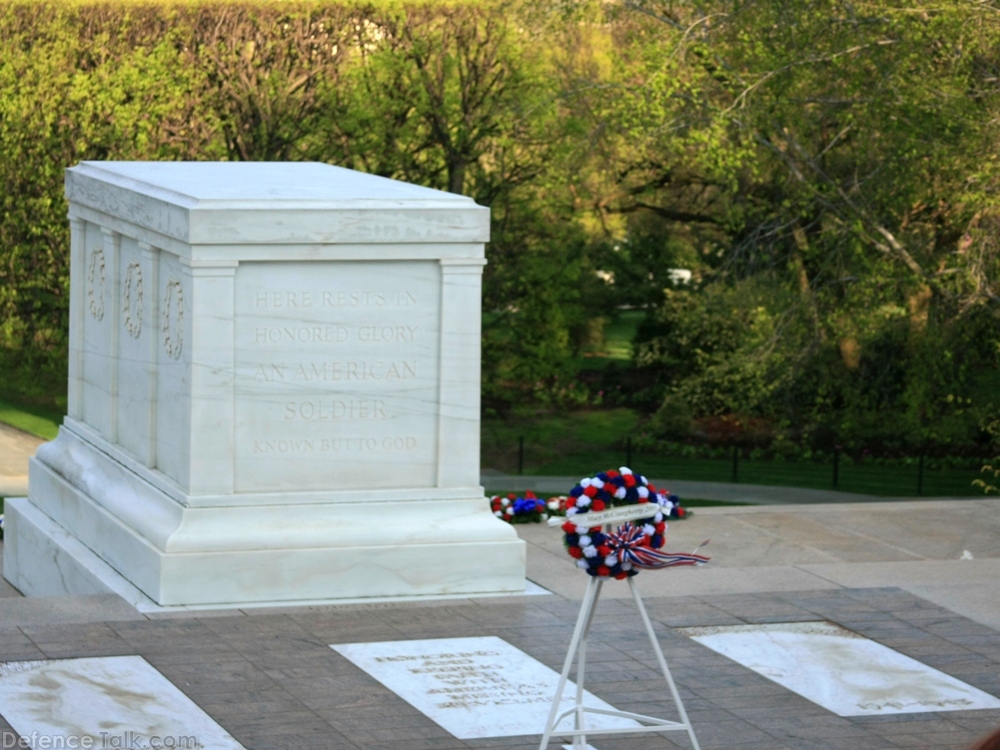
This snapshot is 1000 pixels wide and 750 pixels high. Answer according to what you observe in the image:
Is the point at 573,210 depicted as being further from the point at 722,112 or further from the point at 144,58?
the point at 722,112

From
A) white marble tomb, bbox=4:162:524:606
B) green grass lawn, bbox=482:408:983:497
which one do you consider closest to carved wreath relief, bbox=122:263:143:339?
white marble tomb, bbox=4:162:524:606

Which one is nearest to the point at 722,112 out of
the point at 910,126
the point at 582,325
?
the point at 910,126

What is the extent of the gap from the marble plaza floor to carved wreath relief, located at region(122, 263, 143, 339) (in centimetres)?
167

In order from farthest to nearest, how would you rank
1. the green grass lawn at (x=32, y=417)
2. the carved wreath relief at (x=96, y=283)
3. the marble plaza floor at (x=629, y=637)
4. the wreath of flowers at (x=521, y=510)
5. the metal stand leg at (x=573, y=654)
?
the green grass lawn at (x=32, y=417) → the wreath of flowers at (x=521, y=510) → the carved wreath relief at (x=96, y=283) → the marble plaza floor at (x=629, y=637) → the metal stand leg at (x=573, y=654)

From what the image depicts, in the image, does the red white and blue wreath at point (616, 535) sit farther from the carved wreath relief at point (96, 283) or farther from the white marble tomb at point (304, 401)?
the carved wreath relief at point (96, 283)

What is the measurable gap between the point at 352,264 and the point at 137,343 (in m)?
1.53

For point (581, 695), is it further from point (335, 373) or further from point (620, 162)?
point (620, 162)

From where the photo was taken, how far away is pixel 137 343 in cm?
Answer: 933

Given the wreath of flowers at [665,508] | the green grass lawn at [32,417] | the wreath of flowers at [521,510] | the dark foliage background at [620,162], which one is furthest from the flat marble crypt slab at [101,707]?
the green grass lawn at [32,417]

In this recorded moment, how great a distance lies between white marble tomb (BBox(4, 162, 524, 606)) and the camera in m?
8.38

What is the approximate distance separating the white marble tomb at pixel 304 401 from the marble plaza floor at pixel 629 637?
0.25 metres

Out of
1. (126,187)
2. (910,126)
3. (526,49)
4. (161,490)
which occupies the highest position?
(526,49)

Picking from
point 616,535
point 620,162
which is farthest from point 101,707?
point 620,162

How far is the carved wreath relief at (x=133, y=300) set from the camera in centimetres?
927
